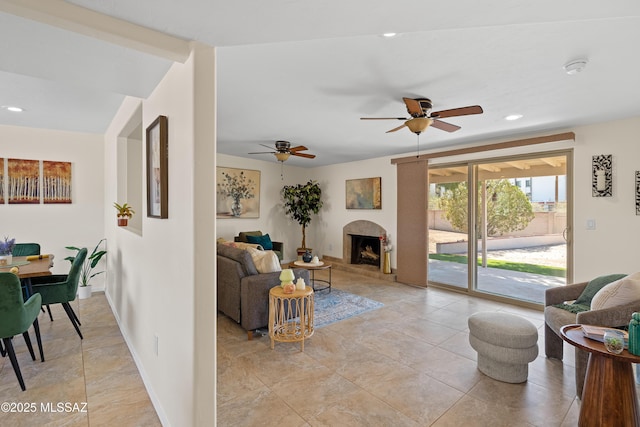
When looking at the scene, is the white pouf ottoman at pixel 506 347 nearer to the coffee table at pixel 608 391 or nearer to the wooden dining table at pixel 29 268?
the coffee table at pixel 608 391

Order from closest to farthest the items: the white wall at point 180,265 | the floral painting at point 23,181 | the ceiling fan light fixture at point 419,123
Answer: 1. the white wall at point 180,265
2. the ceiling fan light fixture at point 419,123
3. the floral painting at point 23,181

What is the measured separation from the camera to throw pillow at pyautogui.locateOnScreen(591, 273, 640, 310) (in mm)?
2023

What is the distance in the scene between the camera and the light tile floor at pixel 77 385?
188 cm

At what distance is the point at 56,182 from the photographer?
13.2 ft

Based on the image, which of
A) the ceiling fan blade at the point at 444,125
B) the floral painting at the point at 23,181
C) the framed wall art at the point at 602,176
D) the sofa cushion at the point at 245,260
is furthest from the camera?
the floral painting at the point at 23,181

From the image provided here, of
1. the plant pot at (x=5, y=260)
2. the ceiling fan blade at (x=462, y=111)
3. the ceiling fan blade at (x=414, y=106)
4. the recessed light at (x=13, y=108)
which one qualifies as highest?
the recessed light at (x=13, y=108)

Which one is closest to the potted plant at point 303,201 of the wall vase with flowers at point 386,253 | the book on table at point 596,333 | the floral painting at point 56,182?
the wall vase with flowers at point 386,253

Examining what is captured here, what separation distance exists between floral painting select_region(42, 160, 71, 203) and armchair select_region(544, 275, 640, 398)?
581 cm

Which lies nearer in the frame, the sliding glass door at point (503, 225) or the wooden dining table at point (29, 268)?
the wooden dining table at point (29, 268)

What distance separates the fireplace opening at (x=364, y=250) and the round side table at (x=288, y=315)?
3.40 metres

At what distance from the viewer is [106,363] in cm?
252

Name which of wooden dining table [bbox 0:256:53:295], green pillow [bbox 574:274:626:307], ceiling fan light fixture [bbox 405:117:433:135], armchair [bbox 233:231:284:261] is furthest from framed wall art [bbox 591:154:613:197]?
wooden dining table [bbox 0:256:53:295]

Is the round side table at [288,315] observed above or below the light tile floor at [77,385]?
above

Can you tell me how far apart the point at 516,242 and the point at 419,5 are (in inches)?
164
